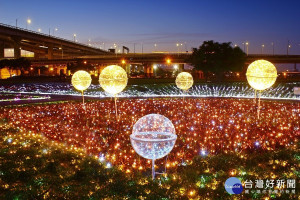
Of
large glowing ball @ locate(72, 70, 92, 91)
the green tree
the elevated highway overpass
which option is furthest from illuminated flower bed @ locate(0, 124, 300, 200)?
the elevated highway overpass

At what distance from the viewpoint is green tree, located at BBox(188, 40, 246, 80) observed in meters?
47.0

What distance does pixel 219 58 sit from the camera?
4678cm

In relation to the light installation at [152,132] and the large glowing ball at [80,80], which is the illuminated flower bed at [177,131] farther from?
the large glowing ball at [80,80]

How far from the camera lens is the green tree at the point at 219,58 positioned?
47.0 m

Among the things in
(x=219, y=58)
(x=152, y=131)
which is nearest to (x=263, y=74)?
(x=152, y=131)

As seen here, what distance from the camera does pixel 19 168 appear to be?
7711 mm

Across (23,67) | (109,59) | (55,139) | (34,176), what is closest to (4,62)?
(23,67)

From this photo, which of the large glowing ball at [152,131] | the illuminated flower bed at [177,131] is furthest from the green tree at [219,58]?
the large glowing ball at [152,131]

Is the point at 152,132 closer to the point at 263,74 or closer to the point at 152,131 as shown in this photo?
the point at 152,131

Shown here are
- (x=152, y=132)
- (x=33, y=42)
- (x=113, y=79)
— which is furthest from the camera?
(x=33, y=42)

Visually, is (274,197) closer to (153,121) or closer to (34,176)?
(153,121)

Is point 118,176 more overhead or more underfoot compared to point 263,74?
more underfoot

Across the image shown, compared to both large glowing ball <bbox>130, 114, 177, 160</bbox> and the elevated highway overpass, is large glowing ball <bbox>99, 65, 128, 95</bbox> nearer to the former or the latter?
large glowing ball <bbox>130, 114, 177, 160</bbox>

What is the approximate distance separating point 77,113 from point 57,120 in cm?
227
